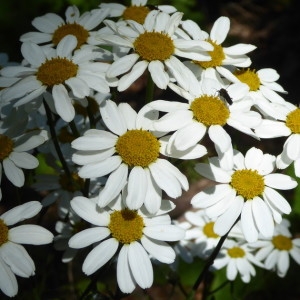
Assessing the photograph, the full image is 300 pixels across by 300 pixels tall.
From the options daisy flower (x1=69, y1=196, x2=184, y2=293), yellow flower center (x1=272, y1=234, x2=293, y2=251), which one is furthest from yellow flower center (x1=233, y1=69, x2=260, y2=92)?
yellow flower center (x1=272, y1=234, x2=293, y2=251)

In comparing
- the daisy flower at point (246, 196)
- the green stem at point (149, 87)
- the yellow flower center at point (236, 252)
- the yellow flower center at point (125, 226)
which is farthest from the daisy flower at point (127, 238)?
the yellow flower center at point (236, 252)

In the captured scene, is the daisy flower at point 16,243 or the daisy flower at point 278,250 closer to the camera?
the daisy flower at point 16,243

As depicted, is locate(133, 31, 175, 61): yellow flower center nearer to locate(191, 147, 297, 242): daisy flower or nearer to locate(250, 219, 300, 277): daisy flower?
locate(191, 147, 297, 242): daisy flower

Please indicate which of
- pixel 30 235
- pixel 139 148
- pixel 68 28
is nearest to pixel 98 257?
pixel 30 235

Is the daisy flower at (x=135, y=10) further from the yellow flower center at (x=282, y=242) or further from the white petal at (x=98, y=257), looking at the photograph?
the yellow flower center at (x=282, y=242)

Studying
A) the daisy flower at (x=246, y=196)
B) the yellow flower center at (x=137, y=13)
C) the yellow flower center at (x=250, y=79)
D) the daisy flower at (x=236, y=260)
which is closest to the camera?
the daisy flower at (x=246, y=196)

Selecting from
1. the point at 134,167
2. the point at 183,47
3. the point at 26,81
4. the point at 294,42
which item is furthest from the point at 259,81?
the point at 294,42
